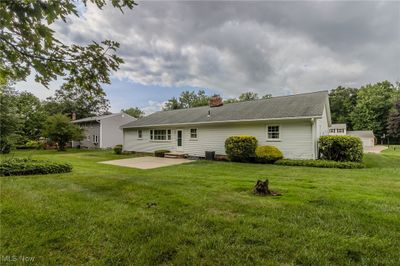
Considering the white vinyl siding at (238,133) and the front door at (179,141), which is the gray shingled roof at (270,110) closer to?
the white vinyl siding at (238,133)

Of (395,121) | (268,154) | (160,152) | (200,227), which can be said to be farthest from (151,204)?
(395,121)

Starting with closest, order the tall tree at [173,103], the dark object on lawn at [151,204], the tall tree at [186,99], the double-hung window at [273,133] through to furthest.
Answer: the dark object on lawn at [151,204] < the double-hung window at [273,133] < the tall tree at [173,103] < the tall tree at [186,99]

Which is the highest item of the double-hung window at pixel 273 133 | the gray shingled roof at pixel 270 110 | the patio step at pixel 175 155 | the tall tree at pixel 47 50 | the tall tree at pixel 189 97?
the tall tree at pixel 189 97

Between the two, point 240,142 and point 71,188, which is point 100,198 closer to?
point 71,188

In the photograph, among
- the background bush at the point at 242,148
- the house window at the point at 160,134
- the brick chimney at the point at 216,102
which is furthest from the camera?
the brick chimney at the point at 216,102

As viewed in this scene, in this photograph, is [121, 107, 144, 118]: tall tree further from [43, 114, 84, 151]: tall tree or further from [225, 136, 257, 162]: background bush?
[225, 136, 257, 162]: background bush

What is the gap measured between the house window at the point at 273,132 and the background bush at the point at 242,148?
936 millimetres

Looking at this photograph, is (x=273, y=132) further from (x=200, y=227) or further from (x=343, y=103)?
(x=343, y=103)

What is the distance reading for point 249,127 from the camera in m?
14.1

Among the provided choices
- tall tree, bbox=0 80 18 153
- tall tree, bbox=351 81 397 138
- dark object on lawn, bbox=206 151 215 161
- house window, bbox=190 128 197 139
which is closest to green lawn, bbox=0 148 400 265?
dark object on lawn, bbox=206 151 215 161

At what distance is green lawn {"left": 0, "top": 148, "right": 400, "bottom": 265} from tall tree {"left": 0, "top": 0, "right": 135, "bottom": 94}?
2065 mm

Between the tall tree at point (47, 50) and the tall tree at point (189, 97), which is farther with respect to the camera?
the tall tree at point (189, 97)

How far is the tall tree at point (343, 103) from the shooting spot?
56.0 m

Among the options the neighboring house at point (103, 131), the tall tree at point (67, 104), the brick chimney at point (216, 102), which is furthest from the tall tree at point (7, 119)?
the tall tree at point (67, 104)
